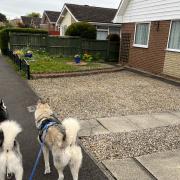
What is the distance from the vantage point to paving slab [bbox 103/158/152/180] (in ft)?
13.6

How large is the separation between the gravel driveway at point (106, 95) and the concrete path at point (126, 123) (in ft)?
1.41

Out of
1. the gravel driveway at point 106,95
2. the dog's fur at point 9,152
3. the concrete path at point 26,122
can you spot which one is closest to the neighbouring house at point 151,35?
the gravel driveway at point 106,95

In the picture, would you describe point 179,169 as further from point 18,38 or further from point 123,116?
point 18,38

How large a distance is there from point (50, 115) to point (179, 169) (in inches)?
100

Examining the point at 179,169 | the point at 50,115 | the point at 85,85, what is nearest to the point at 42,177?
the point at 50,115

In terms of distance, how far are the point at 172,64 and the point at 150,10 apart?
12.2ft

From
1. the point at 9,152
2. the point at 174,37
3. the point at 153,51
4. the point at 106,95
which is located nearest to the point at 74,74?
the point at 106,95

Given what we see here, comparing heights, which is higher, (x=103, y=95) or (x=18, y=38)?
(x=18, y=38)

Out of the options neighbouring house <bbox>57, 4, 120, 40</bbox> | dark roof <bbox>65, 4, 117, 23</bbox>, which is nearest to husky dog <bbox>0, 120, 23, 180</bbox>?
neighbouring house <bbox>57, 4, 120, 40</bbox>

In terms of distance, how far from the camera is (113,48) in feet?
65.1

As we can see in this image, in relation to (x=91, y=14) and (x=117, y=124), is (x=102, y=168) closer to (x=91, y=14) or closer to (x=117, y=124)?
(x=117, y=124)

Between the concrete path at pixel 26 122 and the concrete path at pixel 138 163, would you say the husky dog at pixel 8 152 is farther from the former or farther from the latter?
the concrete path at pixel 138 163

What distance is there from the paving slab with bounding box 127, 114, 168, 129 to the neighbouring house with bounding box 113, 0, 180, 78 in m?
6.20

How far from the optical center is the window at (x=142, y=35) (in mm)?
15145
